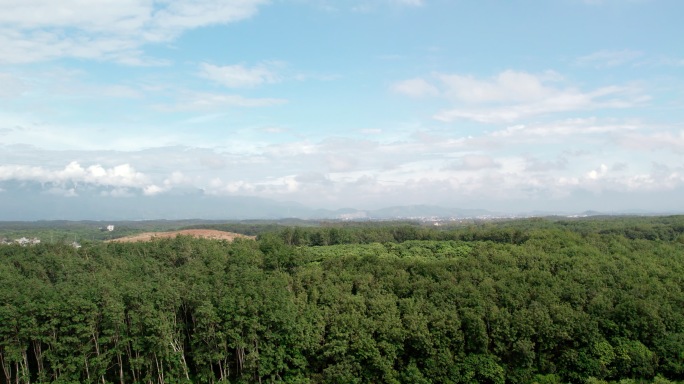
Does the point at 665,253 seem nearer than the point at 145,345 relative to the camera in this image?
No

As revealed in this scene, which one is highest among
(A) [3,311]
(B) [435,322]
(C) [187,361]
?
(A) [3,311]

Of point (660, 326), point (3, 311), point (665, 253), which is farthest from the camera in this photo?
point (665, 253)

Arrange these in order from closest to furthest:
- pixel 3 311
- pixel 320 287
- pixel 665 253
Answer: pixel 3 311, pixel 320 287, pixel 665 253

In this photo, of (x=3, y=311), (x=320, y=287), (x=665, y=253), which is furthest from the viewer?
(x=665, y=253)

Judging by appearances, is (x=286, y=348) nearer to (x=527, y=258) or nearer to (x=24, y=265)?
(x=527, y=258)

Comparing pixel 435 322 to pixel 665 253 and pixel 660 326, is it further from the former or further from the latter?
pixel 665 253

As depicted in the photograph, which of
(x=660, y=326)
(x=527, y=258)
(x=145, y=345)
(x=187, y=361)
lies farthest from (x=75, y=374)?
(x=660, y=326)

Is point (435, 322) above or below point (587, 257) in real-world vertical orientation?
below

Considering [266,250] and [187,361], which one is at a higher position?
[266,250]

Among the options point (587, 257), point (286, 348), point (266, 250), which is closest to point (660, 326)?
point (587, 257)
